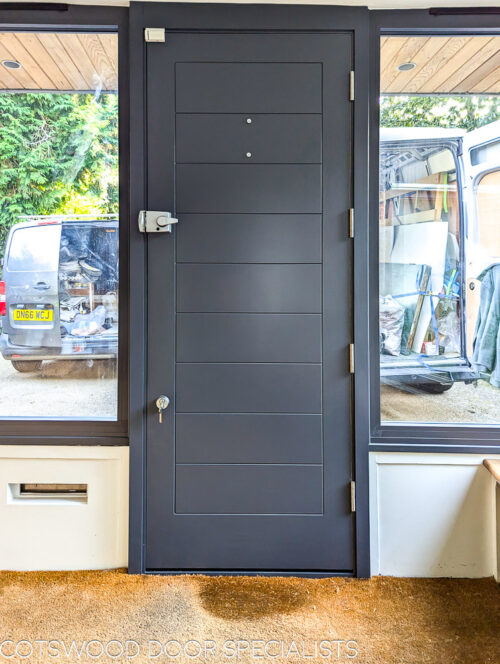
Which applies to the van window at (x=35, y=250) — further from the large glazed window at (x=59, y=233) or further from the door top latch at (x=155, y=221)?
Answer: the door top latch at (x=155, y=221)

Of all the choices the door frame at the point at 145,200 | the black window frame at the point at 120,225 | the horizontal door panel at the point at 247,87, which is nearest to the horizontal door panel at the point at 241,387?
the door frame at the point at 145,200

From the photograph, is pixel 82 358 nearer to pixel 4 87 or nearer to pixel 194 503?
pixel 194 503

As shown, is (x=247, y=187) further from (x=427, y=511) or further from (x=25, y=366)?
(x=427, y=511)

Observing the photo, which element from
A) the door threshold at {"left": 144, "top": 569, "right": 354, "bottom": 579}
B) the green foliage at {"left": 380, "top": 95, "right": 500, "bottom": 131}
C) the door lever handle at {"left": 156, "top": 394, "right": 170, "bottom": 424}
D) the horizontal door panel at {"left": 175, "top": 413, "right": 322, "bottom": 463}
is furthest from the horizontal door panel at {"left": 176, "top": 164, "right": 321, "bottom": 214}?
the door threshold at {"left": 144, "top": 569, "right": 354, "bottom": 579}

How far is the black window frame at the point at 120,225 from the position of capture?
6.46 feet

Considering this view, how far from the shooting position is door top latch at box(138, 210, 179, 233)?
192 cm

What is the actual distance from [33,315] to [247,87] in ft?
4.82

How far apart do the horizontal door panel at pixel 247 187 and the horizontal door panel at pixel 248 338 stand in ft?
1.65

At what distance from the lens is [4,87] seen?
6.81 ft

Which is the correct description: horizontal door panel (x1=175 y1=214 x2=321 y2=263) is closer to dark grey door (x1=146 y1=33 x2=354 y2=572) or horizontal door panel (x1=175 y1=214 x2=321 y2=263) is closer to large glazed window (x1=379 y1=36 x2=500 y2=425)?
dark grey door (x1=146 y1=33 x2=354 y2=572)

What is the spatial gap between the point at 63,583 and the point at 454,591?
1.74m

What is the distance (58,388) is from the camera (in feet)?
6.79

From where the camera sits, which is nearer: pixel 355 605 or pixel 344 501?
pixel 355 605

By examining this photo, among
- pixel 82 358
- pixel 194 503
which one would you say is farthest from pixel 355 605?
pixel 82 358
